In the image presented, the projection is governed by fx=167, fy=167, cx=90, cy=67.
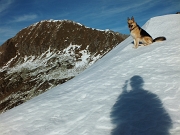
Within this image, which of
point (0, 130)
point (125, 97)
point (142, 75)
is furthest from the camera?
point (142, 75)

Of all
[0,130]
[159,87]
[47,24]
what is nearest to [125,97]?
[159,87]

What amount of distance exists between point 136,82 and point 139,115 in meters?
2.90

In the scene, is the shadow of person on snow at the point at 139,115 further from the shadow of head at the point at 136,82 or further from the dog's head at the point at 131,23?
the dog's head at the point at 131,23

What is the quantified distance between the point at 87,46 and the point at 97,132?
494ft

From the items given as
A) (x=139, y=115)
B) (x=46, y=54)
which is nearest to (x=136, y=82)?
(x=139, y=115)

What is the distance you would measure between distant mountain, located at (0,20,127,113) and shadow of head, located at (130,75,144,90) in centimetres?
9367

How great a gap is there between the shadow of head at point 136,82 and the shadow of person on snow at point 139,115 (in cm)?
26

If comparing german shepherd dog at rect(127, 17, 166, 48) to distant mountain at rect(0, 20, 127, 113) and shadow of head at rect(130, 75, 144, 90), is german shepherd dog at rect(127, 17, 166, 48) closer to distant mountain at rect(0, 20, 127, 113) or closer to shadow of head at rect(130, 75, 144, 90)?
shadow of head at rect(130, 75, 144, 90)

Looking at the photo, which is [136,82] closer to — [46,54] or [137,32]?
[137,32]

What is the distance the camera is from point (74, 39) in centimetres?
16275

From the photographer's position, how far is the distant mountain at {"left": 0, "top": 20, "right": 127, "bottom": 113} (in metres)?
112

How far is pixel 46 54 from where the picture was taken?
6211 inches

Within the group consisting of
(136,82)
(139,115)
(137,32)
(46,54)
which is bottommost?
(139,115)

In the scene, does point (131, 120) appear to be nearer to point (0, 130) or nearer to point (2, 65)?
point (0, 130)
